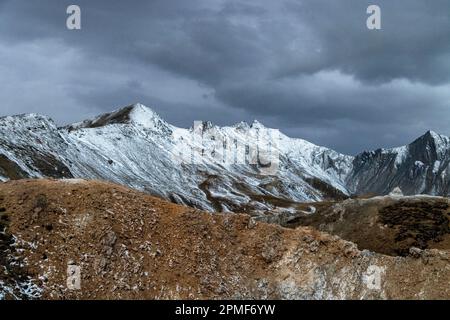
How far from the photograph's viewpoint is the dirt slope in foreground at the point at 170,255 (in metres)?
52.6

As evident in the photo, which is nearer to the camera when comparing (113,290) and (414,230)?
(113,290)

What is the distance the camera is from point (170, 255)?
5669 centimetres

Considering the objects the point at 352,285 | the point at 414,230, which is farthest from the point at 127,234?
the point at 414,230

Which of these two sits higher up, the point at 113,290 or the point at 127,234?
the point at 127,234

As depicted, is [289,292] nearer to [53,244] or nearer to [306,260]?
[306,260]

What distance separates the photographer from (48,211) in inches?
2237

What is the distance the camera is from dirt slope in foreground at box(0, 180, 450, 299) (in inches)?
2072

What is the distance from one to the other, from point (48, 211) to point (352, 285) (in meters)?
30.9

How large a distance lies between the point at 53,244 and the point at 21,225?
3834mm
